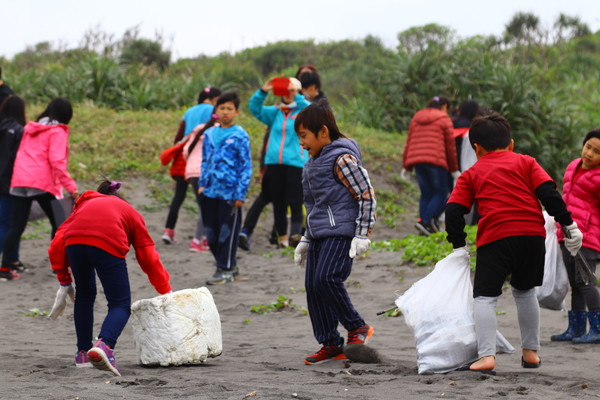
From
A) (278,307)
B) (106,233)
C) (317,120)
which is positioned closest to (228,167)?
(278,307)

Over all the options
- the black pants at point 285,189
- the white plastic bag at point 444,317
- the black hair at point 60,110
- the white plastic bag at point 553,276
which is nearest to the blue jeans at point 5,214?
the black hair at point 60,110

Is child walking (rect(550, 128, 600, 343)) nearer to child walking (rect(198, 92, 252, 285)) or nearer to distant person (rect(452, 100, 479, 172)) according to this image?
child walking (rect(198, 92, 252, 285))

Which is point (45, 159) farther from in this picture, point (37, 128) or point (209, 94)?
point (209, 94)

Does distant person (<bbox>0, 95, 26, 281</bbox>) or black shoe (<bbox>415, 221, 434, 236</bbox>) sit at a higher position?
distant person (<bbox>0, 95, 26, 281</bbox>)

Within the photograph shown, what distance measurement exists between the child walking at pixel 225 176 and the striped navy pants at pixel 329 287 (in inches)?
118

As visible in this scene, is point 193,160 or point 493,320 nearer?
point 493,320

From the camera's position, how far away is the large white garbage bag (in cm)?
536

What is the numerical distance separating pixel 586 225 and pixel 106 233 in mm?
3227

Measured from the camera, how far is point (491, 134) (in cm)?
514

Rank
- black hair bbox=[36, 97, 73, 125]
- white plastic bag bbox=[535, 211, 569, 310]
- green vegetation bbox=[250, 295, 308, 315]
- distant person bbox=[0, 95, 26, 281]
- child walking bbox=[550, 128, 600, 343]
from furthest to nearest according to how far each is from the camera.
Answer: distant person bbox=[0, 95, 26, 281], black hair bbox=[36, 97, 73, 125], green vegetation bbox=[250, 295, 308, 315], child walking bbox=[550, 128, 600, 343], white plastic bag bbox=[535, 211, 569, 310]

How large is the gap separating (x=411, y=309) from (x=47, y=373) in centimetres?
208

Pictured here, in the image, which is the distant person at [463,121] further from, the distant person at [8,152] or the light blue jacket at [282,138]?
the distant person at [8,152]

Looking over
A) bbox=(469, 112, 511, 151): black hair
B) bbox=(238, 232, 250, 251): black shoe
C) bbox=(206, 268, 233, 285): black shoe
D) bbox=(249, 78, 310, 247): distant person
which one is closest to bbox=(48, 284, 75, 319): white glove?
bbox=(469, 112, 511, 151): black hair

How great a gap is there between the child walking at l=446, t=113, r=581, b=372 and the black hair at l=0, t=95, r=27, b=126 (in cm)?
575
